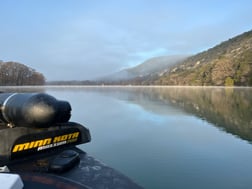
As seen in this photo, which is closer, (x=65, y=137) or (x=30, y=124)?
(x=30, y=124)

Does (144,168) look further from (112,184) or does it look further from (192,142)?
(192,142)

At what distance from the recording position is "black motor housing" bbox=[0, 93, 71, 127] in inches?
111

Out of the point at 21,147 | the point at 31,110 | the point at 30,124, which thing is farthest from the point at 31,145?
the point at 31,110

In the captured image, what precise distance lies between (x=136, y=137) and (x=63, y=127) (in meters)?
3.42

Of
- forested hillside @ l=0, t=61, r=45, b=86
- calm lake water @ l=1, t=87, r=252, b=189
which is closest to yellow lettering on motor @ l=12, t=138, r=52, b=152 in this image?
calm lake water @ l=1, t=87, r=252, b=189

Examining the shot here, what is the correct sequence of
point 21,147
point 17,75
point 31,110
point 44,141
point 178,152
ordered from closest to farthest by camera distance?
point 31,110 < point 21,147 < point 44,141 < point 178,152 < point 17,75

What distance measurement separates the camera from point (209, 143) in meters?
6.04

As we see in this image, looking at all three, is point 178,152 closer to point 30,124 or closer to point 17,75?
point 30,124

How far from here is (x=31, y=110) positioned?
2.82m

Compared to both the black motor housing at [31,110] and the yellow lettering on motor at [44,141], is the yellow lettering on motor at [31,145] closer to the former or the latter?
the yellow lettering on motor at [44,141]

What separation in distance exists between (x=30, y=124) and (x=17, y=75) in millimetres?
59931

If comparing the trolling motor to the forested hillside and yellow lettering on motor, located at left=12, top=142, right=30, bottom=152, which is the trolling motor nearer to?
yellow lettering on motor, located at left=12, top=142, right=30, bottom=152

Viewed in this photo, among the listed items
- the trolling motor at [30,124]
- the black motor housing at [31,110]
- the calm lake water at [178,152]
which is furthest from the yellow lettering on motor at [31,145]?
the calm lake water at [178,152]

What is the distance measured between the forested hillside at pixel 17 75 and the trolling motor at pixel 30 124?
54395 mm
